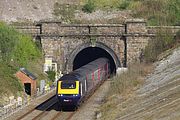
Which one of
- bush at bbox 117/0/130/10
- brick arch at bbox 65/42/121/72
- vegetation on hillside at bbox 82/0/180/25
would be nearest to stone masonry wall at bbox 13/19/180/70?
brick arch at bbox 65/42/121/72

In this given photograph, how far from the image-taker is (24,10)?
55.1 m

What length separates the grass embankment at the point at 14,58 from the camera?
34.5 m

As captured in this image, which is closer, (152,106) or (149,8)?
(152,106)

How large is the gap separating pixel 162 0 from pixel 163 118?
1906 inches

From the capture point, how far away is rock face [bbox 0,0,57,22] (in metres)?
53.4

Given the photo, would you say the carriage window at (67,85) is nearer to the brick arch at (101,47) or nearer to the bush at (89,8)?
the brick arch at (101,47)

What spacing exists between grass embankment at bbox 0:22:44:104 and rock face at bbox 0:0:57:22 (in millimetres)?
5202

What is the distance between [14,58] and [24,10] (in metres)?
13.6

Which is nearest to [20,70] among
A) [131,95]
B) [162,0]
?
[131,95]

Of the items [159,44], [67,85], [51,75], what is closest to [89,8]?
[159,44]

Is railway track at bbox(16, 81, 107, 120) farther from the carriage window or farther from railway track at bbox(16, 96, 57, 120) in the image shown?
the carriage window

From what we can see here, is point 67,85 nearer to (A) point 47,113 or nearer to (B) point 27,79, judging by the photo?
(A) point 47,113

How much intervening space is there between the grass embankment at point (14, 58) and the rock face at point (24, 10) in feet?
17.1

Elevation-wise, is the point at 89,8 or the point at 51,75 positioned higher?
the point at 89,8
